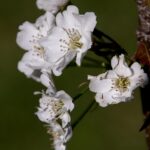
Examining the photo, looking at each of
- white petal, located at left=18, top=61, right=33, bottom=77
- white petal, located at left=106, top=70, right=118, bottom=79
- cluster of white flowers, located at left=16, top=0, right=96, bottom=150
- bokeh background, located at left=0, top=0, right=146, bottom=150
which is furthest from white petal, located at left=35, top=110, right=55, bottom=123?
bokeh background, located at left=0, top=0, right=146, bottom=150

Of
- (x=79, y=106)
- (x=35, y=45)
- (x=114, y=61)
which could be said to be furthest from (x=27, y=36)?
(x=79, y=106)

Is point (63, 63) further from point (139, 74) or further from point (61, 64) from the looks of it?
point (139, 74)

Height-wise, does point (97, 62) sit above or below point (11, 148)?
above

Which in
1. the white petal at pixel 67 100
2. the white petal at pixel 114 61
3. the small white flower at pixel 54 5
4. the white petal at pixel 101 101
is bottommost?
the white petal at pixel 67 100

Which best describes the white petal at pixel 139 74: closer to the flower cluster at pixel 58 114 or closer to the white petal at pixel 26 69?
the flower cluster at pixel 58 114

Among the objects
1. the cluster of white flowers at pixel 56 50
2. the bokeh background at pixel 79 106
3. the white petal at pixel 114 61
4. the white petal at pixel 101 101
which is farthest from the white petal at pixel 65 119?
the bokeh background at pixel 79 106

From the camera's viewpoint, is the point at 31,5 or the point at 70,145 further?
the point at 31,5

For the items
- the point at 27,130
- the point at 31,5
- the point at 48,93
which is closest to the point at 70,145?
the point at 27,130

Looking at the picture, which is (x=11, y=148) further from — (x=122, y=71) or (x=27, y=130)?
(x=122, y=71)
